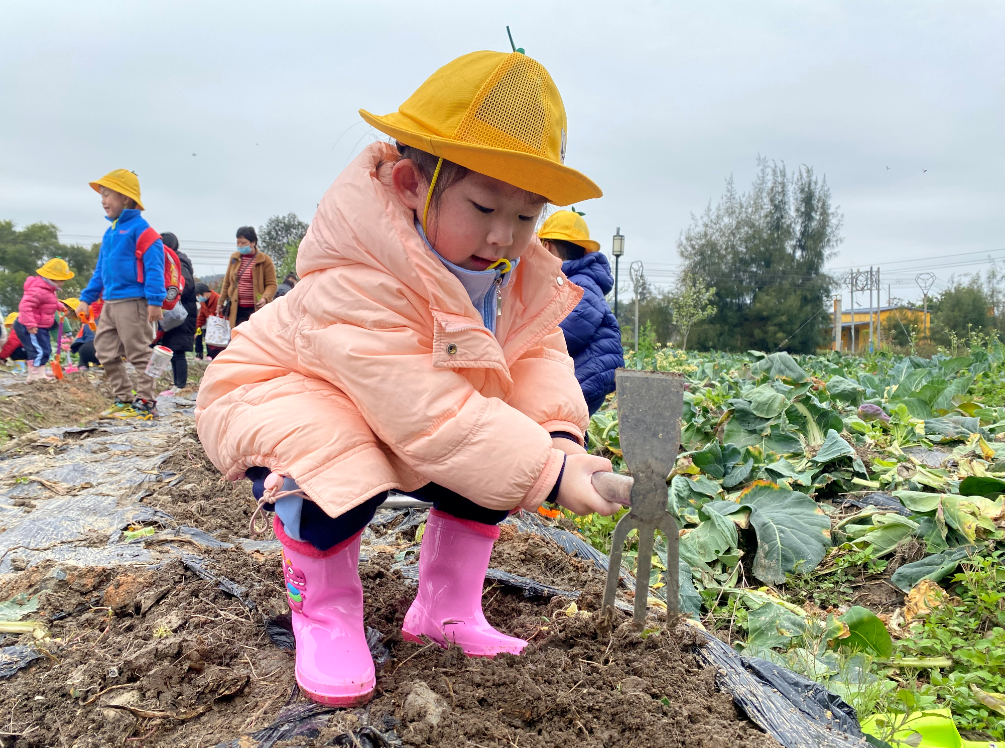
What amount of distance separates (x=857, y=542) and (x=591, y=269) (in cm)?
175

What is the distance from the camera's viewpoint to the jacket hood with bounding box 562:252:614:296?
3467mm

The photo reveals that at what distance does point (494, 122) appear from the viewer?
132 cm

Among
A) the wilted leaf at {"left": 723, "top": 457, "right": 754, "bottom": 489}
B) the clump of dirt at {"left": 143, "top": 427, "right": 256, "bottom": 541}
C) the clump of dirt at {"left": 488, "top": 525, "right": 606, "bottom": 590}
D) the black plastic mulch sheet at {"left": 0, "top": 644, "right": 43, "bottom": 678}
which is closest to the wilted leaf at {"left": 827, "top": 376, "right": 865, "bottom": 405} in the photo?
the wilted leaf at {"left": 723, "top": 457, "right": 754, "bottom": 489}

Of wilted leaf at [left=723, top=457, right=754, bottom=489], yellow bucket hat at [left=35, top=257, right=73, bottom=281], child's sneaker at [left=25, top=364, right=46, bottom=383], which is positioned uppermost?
yellow bucket hat at [left=35, top=257, right=73, bottom=281]

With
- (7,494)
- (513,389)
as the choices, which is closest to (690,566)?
(513,389)

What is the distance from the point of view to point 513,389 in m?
1.69

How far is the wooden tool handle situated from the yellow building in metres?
14.6

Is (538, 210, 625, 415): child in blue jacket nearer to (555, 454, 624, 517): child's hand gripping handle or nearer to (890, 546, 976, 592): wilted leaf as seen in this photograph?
(890, 546, 976, 592): wilted leaf

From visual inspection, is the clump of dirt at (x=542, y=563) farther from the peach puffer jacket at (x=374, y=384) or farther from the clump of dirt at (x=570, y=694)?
the peach puffer jacket at (x=374, y=384)

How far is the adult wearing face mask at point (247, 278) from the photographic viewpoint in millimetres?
7277

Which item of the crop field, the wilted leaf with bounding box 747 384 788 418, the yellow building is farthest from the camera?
the yellow building

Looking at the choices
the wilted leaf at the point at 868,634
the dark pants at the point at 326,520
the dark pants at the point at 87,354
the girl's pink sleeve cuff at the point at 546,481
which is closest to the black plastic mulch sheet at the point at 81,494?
the dark pants at the point at 326,520

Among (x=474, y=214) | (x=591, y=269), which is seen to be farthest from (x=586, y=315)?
(x=474, y=214)

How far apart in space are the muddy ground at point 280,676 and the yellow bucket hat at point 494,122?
1.02 metres
